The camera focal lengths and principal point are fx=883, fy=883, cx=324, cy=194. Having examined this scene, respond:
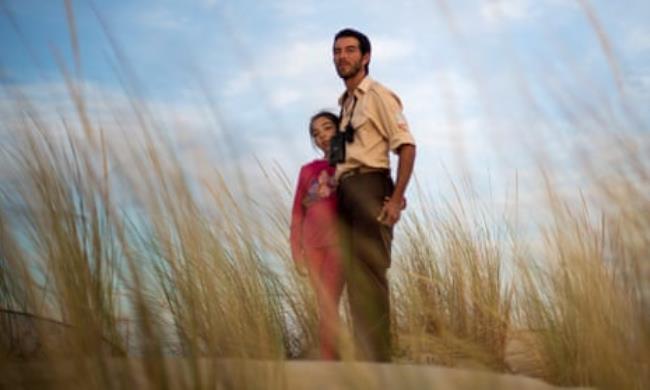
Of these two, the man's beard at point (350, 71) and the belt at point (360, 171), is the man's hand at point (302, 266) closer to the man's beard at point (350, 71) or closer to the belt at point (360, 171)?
the belt at point (360, 171)

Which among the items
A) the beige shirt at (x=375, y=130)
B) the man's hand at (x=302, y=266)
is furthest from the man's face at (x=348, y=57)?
the man's hand at (x=302, y=266)

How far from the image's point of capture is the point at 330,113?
175 inches

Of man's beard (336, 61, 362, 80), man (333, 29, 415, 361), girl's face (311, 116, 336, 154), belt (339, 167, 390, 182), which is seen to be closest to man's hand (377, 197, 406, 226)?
man (333, 29, 415, 361)

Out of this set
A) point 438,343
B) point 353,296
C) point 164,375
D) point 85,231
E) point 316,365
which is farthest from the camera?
point 353,296

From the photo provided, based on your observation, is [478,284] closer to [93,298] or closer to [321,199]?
[321,199]

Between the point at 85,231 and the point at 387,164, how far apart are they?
203 centimetres

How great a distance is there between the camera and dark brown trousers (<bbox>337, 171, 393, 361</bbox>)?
395cm

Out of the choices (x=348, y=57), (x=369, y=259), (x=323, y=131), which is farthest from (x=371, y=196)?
(x=348, y=57)

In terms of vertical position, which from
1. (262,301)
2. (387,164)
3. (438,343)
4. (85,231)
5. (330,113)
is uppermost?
(330,113)

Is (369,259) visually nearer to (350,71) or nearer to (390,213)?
(390,213)

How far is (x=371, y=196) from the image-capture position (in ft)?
13.1

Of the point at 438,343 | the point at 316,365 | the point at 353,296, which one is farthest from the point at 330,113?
the point at 316,365

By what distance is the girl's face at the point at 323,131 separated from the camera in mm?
4391

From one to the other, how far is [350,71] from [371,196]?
0.64 meters
